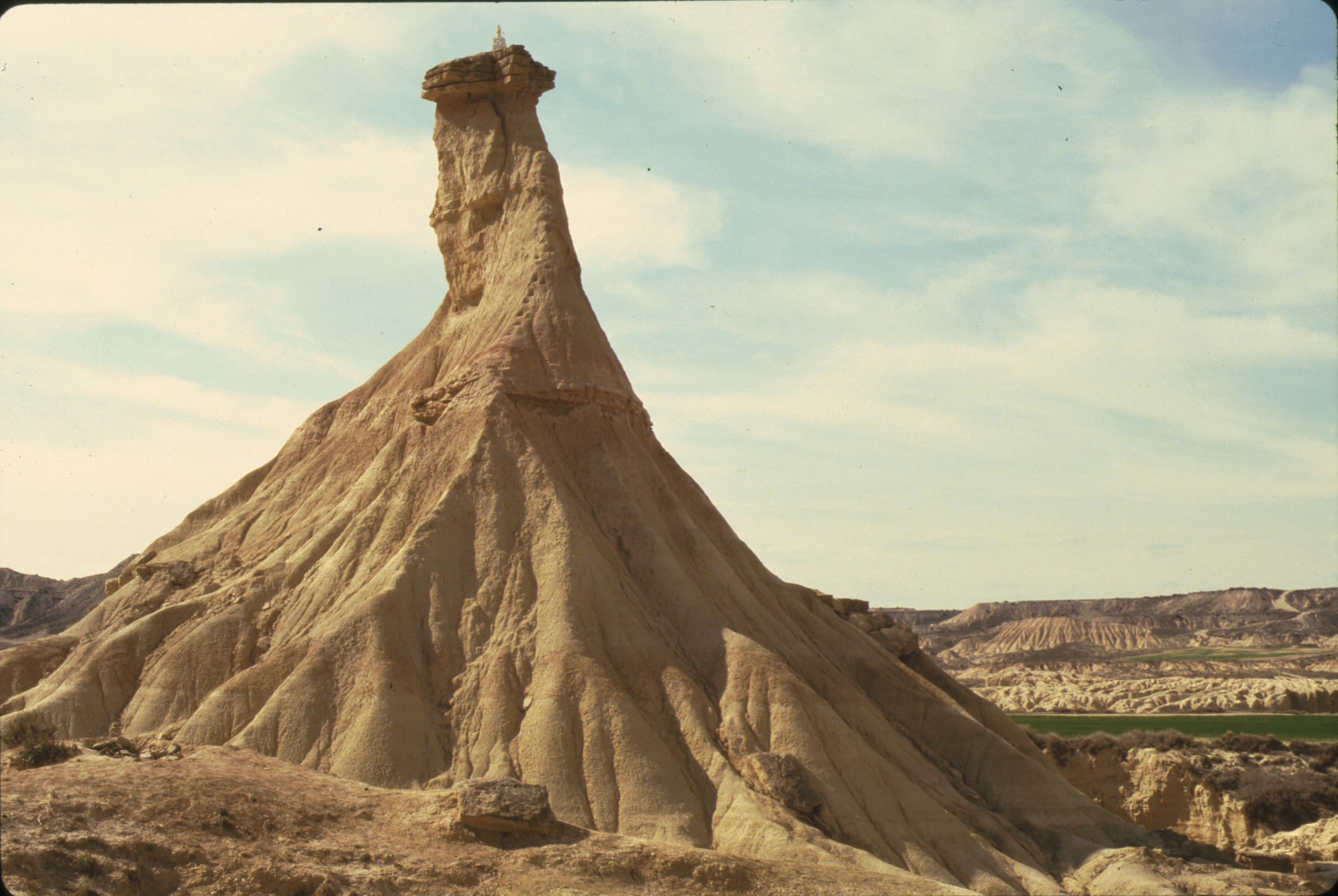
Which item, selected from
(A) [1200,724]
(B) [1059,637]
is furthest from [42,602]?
(B) [1059,637]

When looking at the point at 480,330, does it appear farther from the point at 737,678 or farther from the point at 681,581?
the point at 737,678

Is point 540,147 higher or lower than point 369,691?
higher

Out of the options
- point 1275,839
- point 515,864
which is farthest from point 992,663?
point 515,864

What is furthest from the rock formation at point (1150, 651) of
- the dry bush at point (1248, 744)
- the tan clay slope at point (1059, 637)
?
the dry bush at point (1248, 744)

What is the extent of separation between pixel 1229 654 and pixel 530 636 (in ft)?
419

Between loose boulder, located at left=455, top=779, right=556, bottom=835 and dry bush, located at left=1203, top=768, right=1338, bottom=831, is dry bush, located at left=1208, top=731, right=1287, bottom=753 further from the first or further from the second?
loose boulder, located at left=455, top=779, right=556, bottom=835

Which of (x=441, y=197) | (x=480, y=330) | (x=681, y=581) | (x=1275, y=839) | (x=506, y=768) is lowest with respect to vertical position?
(x=1275, y=839)

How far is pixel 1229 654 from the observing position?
13888cm

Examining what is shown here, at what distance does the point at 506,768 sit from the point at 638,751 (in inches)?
107

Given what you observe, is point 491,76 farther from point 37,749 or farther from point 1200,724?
point 1200,724

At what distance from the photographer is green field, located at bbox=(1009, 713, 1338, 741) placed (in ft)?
219

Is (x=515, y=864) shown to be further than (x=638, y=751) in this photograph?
No

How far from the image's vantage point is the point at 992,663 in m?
121

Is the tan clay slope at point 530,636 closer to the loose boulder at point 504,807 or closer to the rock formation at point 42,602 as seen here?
the loose boulder at point 504,807
